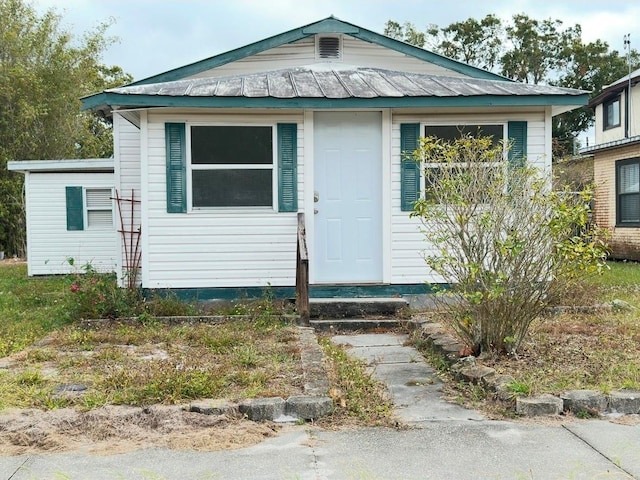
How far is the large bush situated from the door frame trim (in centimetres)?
266

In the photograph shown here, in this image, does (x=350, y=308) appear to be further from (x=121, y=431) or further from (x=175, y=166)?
(x=121, y=431)

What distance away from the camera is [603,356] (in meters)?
5.30

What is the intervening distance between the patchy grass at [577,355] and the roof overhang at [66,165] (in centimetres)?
1000

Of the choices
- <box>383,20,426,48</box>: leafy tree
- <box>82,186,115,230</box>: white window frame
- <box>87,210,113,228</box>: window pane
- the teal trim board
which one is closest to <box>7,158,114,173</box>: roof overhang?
<box>82,186,115,230</box>: white window frame

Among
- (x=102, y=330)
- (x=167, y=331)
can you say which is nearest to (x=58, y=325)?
(x=102, y=330)

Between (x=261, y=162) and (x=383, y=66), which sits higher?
(x=383, y=66)

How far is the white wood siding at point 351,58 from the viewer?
31.1ft

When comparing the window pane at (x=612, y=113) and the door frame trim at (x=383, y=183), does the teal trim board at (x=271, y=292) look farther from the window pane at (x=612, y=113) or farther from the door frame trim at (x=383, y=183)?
the window pane at (x=612, y=113)

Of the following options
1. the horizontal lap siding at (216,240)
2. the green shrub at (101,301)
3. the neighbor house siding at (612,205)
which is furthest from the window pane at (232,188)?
the neighbor house siding at (612,205)

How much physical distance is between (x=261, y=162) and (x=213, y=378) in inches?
155

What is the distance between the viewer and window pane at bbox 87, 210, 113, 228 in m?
13.8

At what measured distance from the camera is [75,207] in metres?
13.7

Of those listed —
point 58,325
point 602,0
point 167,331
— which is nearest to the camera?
point 167,331

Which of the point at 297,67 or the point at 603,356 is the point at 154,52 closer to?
the point at 297,67
